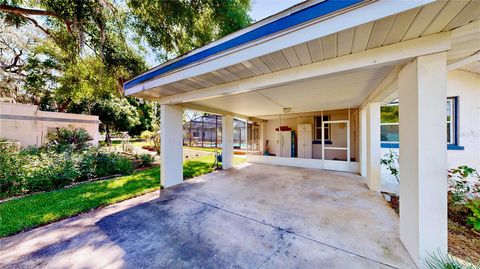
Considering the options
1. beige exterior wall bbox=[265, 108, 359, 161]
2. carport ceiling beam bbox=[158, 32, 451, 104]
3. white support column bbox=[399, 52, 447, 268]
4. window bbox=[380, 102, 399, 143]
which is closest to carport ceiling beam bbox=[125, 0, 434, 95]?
carport ceiling beam bbox=[158, 32, 451, 104]

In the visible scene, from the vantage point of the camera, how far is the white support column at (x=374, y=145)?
4332 millimetres

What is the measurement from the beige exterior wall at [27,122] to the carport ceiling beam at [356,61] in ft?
38.9

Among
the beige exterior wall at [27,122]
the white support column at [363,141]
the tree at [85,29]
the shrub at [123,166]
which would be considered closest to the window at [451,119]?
the white support column at [363,141]

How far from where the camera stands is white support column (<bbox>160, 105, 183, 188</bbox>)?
497 cm

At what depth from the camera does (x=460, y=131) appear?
173 inches

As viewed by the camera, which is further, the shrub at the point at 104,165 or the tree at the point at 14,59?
the tree at the point at 14,59

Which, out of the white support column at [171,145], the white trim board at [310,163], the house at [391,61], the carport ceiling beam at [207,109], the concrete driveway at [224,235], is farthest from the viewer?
the white trim board at [310,163]

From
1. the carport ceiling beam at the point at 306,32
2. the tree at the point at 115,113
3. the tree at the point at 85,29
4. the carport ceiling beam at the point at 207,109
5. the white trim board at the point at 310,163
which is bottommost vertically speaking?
the white trim board at the point at 310,163

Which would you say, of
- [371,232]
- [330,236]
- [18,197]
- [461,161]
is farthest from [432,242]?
[18,197]

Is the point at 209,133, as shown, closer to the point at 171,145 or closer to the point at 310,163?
the point at 310,163

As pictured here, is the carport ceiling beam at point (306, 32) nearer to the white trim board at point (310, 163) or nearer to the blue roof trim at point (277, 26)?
the blue roof trim at point (277, 26)

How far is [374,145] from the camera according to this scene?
438cm

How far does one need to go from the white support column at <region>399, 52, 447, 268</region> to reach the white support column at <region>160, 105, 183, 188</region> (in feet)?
16.8

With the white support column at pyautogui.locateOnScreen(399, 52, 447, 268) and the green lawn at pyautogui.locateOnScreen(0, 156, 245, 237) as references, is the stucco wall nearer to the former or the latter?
the white support column at pyautogui.locateOnScreen(399, 52, 447, 268)
